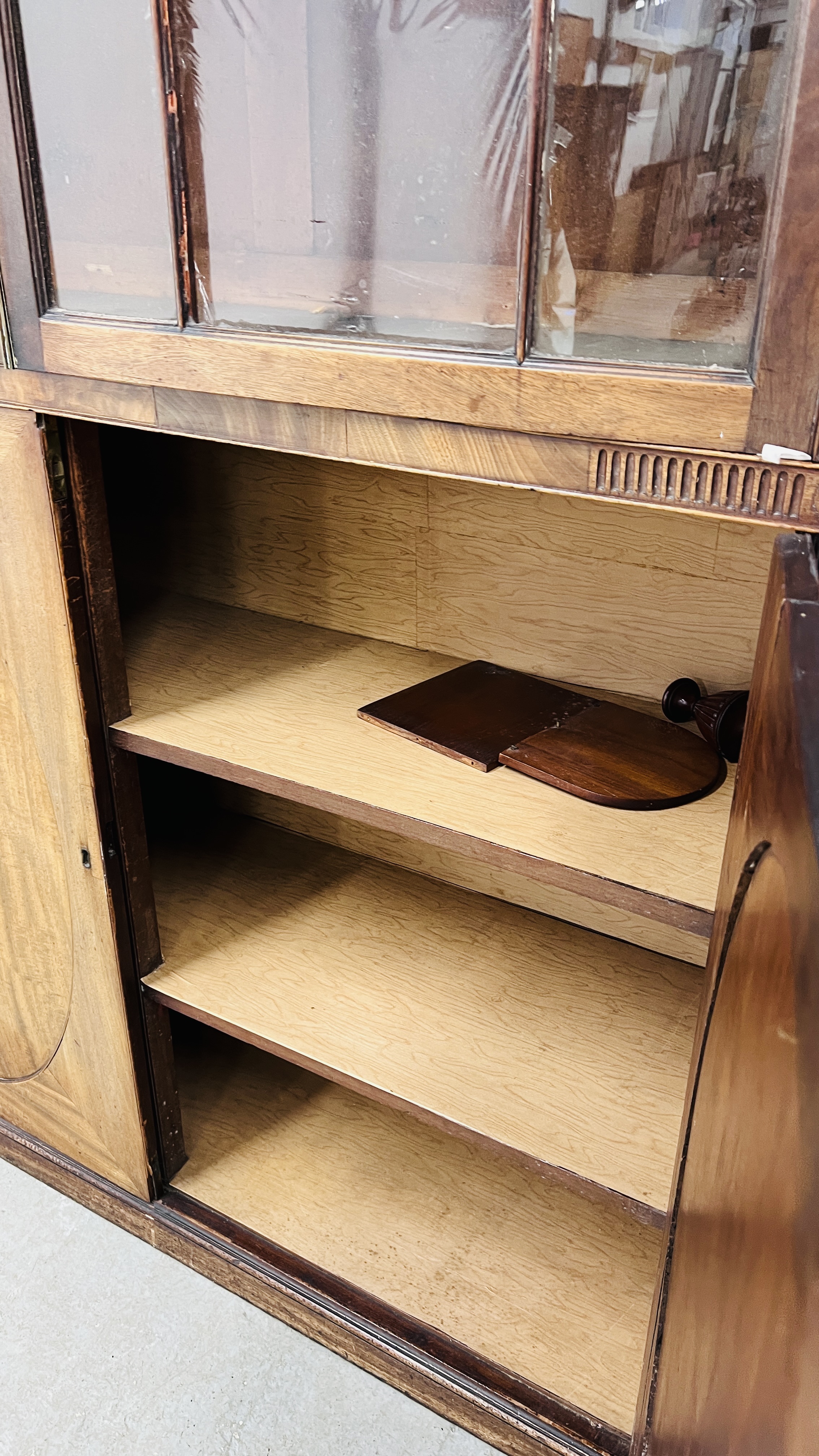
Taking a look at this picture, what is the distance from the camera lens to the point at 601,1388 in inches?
51.2

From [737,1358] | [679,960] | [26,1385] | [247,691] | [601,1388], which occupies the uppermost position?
[737,1358]

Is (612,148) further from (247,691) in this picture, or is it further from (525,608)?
(247,691)

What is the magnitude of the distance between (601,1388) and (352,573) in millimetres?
1109

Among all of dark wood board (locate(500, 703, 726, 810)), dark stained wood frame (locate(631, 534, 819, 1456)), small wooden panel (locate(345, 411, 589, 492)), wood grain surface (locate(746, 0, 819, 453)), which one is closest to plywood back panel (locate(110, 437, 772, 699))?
dark wood board (locate(500, 703, 726, 810))

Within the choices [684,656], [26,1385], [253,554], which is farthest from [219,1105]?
[684,656]

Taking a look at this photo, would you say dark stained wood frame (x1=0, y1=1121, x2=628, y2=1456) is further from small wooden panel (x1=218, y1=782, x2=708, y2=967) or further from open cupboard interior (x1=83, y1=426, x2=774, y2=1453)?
small wooden panel (x1=218, y1=782, x2=708, y2=967)

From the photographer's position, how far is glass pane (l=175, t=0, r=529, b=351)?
74cm

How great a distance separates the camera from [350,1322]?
1.41 metres

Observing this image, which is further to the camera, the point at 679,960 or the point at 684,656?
the point at 679,960

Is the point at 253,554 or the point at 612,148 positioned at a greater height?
the point at 612,148

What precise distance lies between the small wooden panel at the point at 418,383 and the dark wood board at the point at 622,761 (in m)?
0.41

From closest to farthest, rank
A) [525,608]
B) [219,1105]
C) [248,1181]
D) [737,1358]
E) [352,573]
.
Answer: [737,1358] < [525,608] < [352,573] < [248,1181] < [219,1105]

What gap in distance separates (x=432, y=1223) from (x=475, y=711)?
0.81m

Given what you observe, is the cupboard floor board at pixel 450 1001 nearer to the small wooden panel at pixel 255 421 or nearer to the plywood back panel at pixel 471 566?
the plywood back panel at pixel 471 566
